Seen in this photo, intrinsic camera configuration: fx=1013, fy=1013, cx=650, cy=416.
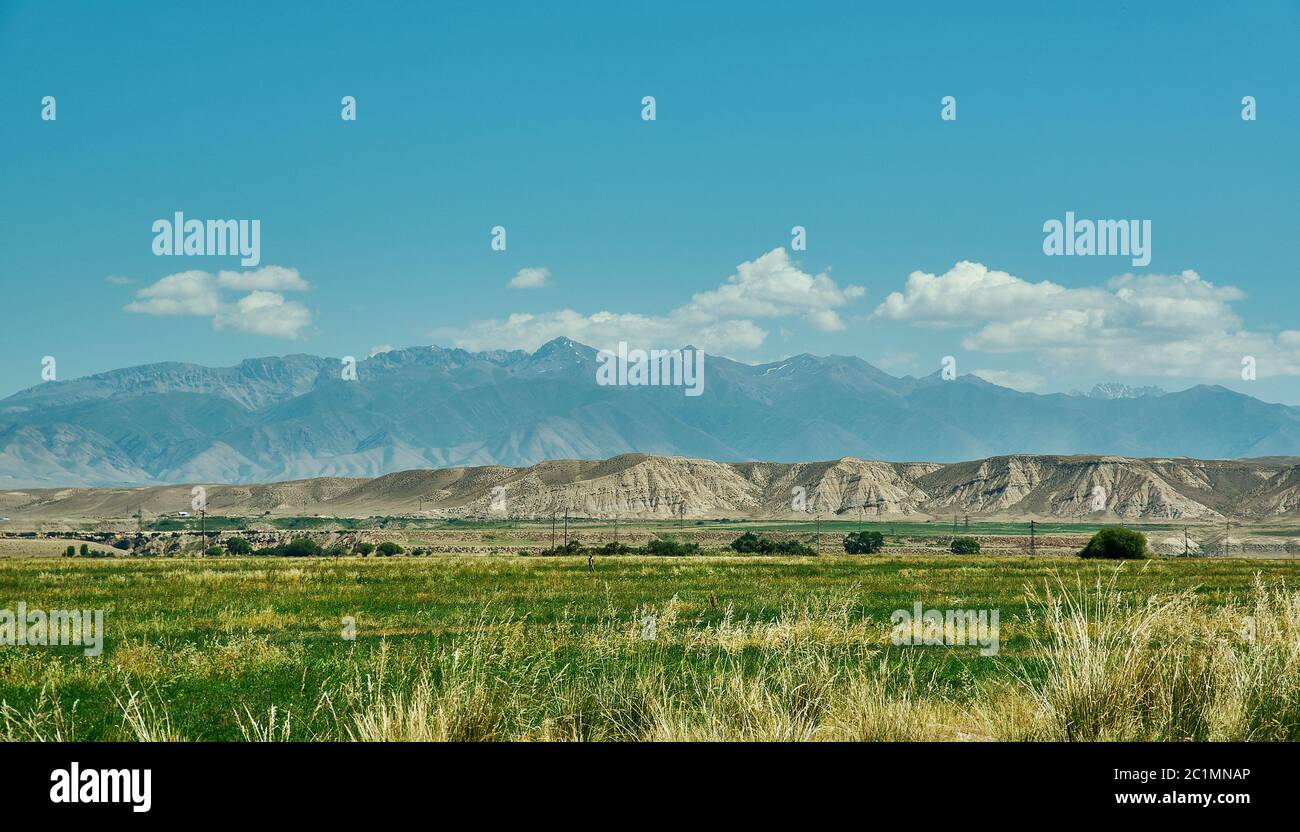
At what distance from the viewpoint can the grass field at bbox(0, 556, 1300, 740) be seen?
33.4ft

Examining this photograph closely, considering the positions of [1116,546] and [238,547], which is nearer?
[1116,546]

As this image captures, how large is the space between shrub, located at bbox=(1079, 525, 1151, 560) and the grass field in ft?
118

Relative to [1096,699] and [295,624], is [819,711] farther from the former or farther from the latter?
[295,624]

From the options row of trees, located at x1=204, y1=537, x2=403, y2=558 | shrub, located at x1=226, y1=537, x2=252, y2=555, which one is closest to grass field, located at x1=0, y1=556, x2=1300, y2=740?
row of trees, located at x1=204, y1=537, x2=403, y2=558

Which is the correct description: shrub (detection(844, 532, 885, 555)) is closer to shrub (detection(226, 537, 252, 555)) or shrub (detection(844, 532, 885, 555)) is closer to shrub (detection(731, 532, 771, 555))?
shrub (detection(731, 532, 771, 555))

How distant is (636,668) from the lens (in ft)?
48.5

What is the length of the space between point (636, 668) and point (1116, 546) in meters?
71.6

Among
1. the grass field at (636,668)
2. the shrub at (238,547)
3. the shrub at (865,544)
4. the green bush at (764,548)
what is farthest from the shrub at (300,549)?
the grass field at (636,668)

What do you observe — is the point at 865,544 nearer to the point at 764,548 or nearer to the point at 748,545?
the point at 748,545

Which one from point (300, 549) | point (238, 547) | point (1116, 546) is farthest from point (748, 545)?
point (238, 547)

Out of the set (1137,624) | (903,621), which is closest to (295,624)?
(903,621)
